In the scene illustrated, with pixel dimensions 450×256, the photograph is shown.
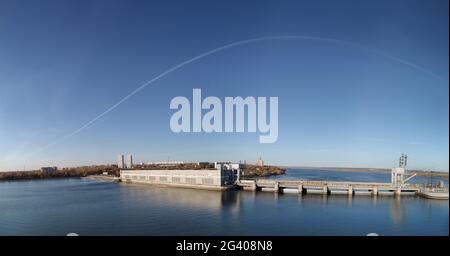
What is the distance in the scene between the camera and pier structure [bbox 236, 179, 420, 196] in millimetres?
11359

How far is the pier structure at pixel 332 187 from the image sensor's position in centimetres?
1136

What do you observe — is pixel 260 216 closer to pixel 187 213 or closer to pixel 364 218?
pixel 187 213

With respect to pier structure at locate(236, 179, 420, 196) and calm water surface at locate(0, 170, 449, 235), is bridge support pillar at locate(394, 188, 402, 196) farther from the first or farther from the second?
calm water surface at locate(0, 170, 449, 235)

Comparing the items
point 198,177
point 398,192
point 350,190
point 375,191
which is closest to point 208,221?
point 198,177

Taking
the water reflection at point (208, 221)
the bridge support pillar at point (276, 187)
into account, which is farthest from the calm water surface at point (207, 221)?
the bridge support pillar at point (276, 187)

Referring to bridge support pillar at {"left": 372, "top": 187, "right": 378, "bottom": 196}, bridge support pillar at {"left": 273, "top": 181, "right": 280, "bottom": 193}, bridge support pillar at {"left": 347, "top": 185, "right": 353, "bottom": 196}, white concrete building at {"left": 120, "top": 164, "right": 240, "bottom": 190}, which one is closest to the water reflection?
bridge support pillar at {"left": 372, "top": 187, "right": 378, "bottom": 196}

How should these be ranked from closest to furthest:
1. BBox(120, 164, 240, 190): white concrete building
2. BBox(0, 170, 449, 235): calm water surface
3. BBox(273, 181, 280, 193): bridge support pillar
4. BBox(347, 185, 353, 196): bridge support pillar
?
BBox(0, 170, 449, 235): calm water surface
BBox(347, 185, 353, 196): bridge support pillar
BBox(120, 164, 240, 190): white concrete building
BBox(273, 181, 280, 193): bridge support pillar

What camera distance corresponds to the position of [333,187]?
11.9 metres

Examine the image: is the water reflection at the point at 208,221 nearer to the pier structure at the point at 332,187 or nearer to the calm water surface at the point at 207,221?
the calm water surface at the point at 207,221

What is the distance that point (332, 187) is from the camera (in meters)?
11.9

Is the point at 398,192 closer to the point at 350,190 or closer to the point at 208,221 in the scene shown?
the point at 350,190

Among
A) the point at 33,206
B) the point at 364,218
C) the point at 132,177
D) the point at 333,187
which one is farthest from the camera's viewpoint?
the point at 132,177
